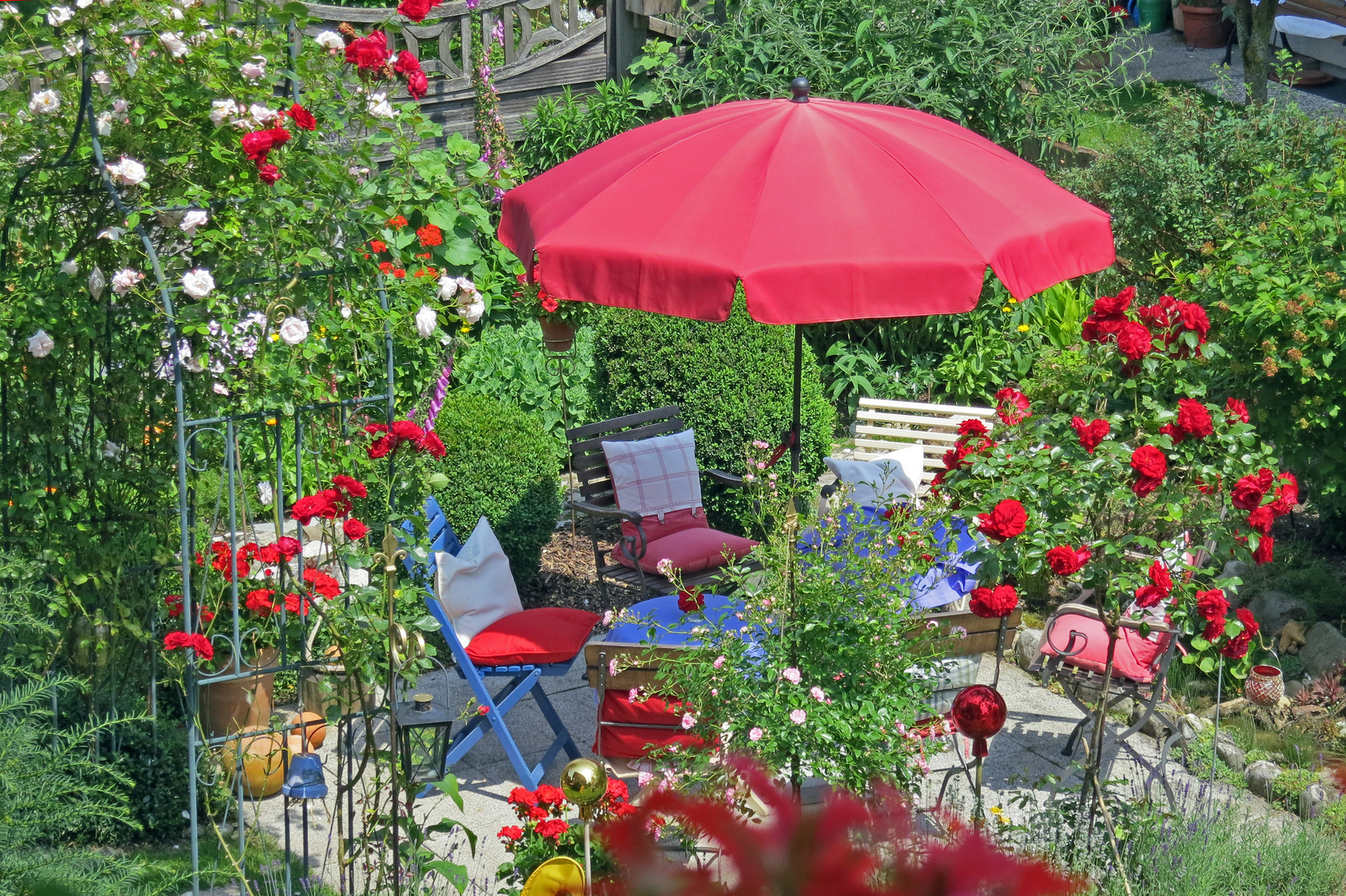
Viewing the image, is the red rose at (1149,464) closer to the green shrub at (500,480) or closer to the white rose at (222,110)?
the white rose at (222,110)

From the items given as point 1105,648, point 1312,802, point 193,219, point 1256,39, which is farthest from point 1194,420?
point 1256,39

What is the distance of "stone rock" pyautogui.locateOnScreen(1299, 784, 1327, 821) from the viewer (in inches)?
163

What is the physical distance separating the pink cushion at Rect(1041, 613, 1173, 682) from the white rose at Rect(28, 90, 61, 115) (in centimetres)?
387

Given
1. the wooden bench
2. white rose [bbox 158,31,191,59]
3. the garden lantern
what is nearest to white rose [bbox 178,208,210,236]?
white rose [bbox 158,31,191,59]

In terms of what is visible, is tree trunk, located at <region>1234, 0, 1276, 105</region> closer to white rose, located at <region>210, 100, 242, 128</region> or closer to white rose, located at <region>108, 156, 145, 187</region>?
white rose, located at <region>210, 100, 242, 128</region>

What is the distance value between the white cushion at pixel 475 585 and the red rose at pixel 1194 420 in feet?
7.89

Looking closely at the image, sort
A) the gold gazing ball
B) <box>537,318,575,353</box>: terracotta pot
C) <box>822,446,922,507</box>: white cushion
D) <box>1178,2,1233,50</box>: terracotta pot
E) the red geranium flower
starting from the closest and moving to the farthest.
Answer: the gold gazing ball → the red geranium flower → <box>822,446,922,507</box>: white cushion → <box>537,318,575,353</box>: terracotta pot → <box>1178,2,1233,50</box>: terracotta pot

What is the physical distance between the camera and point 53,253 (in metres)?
3.66

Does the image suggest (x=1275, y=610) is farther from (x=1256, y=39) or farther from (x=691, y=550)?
(x=1256, y=39)

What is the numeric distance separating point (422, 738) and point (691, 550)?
1745mm

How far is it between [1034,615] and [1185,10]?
12717mm

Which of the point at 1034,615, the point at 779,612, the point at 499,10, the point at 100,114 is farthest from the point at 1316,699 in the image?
the point at 499,10

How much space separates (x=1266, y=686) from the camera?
479cm

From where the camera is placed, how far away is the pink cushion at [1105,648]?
4.48 meters
